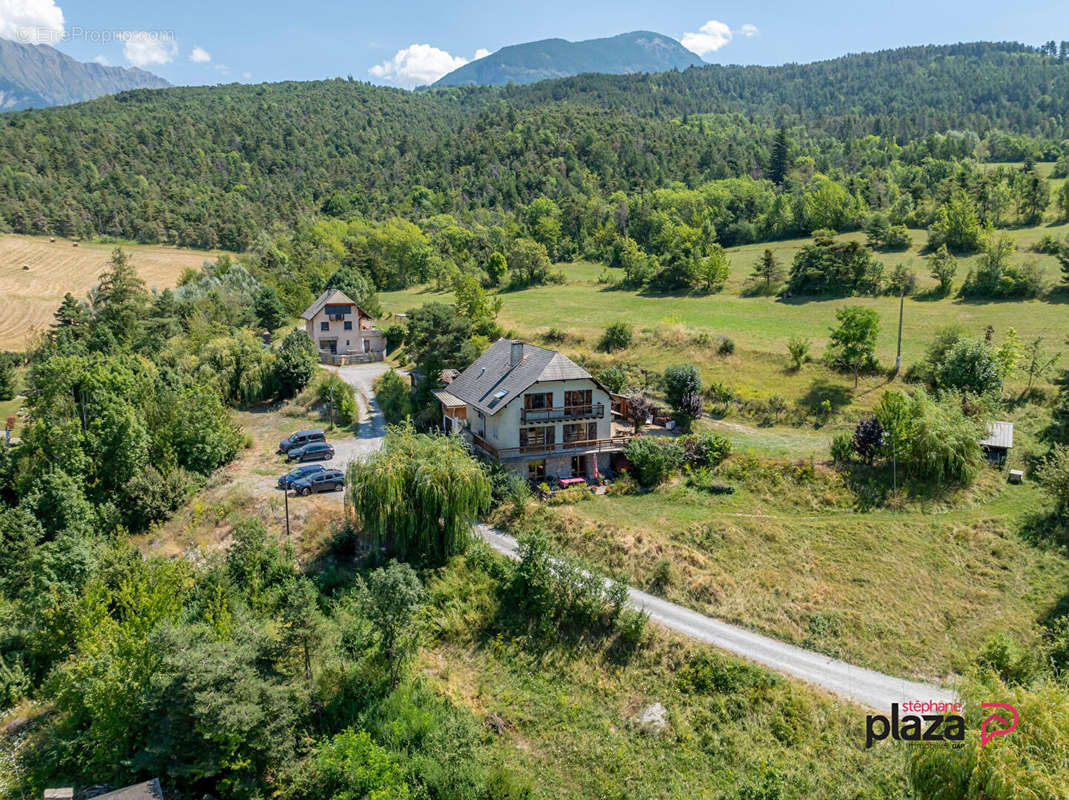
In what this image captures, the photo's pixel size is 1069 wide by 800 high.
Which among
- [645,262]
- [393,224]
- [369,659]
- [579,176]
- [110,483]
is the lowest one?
[369,659]

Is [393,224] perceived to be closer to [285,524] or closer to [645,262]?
[645,262]

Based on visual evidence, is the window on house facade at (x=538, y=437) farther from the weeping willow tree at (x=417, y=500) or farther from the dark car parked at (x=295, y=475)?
the dark car parked at (x=295, y=475)

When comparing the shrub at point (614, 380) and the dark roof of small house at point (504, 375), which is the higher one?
the dark roof of small house at point (504, 375)

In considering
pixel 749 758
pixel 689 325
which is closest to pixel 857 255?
pixel 689 325

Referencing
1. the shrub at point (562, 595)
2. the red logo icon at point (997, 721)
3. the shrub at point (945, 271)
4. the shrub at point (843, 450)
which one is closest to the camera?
the red logo icon at point (997, 721)

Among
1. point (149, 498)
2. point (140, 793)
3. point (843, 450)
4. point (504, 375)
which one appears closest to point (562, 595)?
point (140, 793)

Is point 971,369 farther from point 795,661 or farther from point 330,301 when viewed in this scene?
point 330,301

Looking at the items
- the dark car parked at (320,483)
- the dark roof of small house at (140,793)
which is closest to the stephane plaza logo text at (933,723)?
the dark roof of small house at (140,793)
